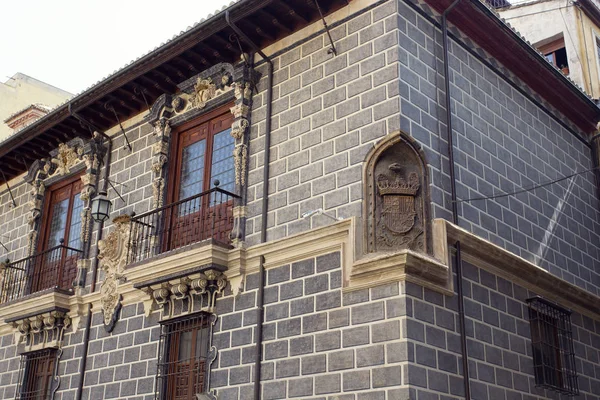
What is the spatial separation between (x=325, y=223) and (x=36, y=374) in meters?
6.64

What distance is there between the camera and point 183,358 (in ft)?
→ 35.4

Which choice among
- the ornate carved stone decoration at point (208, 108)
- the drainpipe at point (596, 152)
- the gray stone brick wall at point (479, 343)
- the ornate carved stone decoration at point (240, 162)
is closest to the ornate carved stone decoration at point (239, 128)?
the ornate carved stone decoration at point (208, 108)

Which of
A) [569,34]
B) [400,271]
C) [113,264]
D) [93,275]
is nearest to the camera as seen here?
[400,271]

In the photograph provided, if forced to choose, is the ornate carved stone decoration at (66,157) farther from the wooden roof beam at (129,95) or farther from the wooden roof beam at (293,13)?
the wooden roof beam at (293,13)

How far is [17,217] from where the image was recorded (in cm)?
1564

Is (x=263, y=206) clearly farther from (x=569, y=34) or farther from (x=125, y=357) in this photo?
(x=569, y=34)

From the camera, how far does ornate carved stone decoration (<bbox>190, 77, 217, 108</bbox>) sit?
39.0 ft

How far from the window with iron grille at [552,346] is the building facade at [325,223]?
4 centimetres

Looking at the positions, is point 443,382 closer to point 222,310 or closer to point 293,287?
point 293,287

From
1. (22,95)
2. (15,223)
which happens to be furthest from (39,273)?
(22,95)

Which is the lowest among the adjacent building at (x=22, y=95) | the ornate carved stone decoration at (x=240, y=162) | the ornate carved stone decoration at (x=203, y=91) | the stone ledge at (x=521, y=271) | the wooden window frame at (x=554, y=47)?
the stone ledge at (x=521, y=271)

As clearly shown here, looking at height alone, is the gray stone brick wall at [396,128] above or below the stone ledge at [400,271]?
above

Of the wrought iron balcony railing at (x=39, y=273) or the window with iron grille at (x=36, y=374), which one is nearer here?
the window with iron grille at (x=36, y=374)

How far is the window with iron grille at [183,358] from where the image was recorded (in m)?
10.4
